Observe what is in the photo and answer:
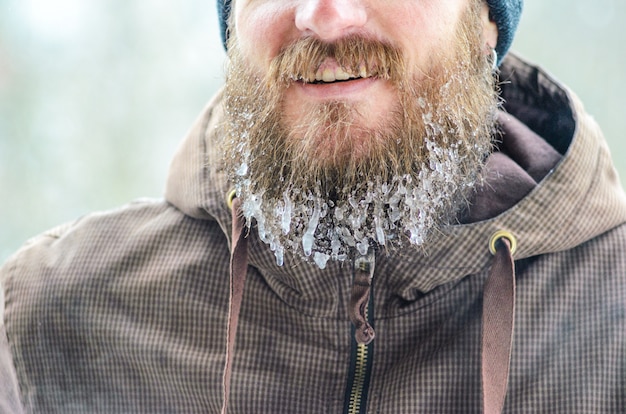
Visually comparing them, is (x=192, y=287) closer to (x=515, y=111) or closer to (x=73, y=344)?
(x=73, y=344)

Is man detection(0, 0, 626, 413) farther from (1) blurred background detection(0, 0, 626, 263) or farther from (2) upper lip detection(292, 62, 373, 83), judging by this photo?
(1) blurred background detection(0, 0, 626, 263)

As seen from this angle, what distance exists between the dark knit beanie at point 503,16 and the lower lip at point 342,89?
15.0 inches

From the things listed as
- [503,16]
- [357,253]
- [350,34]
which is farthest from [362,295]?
[503,16]

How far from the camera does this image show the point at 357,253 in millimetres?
1101

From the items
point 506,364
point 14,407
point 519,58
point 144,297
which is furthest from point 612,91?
point 14,407

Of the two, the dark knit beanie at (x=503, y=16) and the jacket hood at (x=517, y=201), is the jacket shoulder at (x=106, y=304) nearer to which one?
the jacket hood at (x=517, y=201)

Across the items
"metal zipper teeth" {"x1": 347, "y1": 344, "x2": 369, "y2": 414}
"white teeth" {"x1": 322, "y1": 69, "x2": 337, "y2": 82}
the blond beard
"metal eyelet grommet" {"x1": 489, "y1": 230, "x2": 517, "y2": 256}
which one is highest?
"white teeth" {"x1": 322, "y1": 69, "x2": 337, "y2": 82}

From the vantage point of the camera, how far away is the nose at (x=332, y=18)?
3.09 ft

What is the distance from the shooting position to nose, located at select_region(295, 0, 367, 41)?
94cm

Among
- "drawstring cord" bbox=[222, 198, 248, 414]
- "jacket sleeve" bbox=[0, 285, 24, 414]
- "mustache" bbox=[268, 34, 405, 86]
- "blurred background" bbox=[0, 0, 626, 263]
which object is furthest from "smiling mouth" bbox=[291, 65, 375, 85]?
"blurred background" bbox=[0, 0, 626, 263]

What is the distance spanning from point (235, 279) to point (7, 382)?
0.56 m

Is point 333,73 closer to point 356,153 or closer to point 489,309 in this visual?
point 356,153

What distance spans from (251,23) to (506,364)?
70 centimetres

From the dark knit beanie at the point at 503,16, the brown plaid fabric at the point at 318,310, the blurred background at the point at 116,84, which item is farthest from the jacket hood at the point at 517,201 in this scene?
the blurred background at the point at 116,84
